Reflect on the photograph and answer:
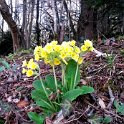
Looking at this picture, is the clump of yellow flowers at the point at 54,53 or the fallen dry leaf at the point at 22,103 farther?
the fallen dry leaf at the point at 22,103

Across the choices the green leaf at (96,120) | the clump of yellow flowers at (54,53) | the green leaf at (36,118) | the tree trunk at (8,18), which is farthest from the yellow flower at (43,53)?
the tree trunk at (8,18)

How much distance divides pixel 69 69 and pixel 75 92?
0.84 ft

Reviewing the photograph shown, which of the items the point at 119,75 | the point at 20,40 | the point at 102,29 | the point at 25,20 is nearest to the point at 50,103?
the point at 119,75

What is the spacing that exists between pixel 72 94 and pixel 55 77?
0.20 meters

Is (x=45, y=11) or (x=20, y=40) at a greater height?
(x=45, y=11)

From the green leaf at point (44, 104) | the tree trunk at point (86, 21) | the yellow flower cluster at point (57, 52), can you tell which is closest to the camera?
the yellow flower cluster at point (57, 52)

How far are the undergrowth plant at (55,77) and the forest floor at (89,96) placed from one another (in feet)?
0.35

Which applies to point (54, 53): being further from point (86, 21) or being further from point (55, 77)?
point (86, 21)

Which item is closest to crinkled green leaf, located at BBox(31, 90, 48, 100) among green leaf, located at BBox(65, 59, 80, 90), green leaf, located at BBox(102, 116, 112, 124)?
green leaf, located at BBox(65, 59, 80, 90)

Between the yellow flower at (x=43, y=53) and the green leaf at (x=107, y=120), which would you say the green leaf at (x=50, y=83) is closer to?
the yellow flower at (x=43, y=53)

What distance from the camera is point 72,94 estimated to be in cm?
255

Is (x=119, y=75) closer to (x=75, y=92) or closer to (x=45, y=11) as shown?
(x=75, y=92)

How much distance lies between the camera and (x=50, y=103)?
8.54ft

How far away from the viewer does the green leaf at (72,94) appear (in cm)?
253
